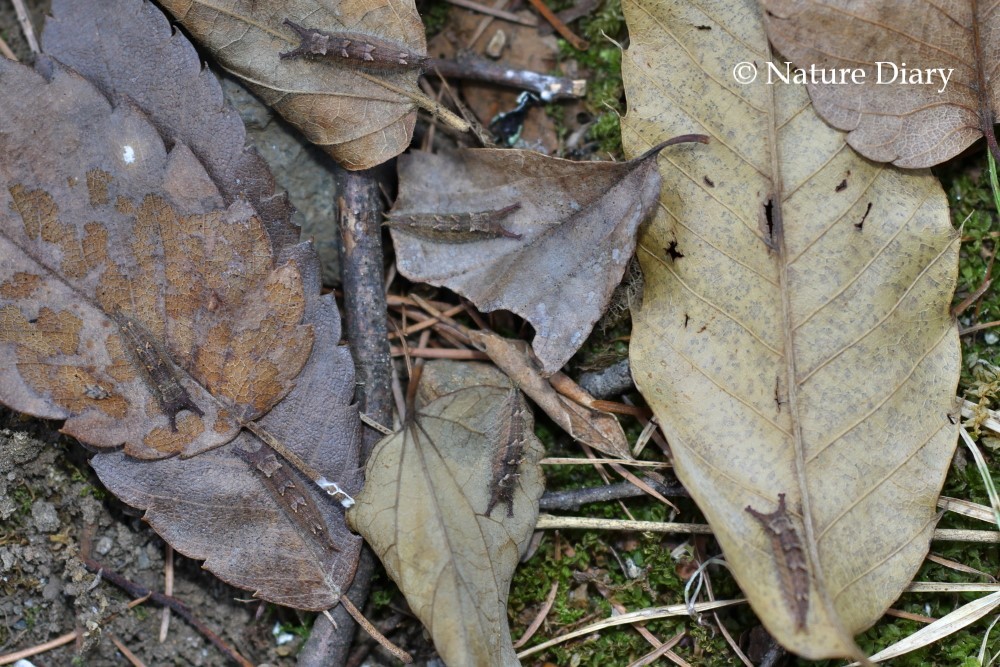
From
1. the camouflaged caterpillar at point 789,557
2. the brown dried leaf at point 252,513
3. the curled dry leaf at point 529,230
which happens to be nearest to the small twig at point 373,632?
the brown dried leaf at point 252,513

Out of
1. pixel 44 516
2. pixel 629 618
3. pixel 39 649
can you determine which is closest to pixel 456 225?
pixel 629 618

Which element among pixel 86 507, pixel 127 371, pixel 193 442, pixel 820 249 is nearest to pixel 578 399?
pixel 820 249

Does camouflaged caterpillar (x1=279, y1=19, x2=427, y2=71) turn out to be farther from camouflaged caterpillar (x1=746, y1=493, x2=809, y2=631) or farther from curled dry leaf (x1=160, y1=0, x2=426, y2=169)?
camouflaged caterpillar (x1=746, y1=493, x2=809, y2=631)

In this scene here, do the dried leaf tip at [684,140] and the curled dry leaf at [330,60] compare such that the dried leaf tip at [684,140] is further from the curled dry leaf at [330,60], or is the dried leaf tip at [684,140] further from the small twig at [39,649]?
the small twig at [39,649]

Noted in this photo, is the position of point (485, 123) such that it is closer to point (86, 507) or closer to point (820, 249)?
point (820, 249)

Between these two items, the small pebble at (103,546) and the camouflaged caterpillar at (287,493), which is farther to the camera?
the small pebble at (103,546)

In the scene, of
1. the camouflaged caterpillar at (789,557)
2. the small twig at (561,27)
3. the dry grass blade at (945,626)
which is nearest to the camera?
the camouflaged caterpillar at (789,557)

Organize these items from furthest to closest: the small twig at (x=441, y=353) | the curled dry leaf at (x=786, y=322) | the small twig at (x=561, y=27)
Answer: the small twig at (x=561, y=27)
the small twig at (x=441, y=353)
the curled dry leaf at (x=786, y=322)
